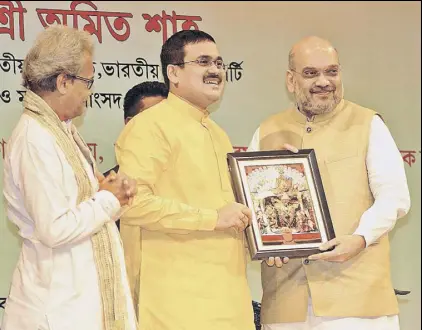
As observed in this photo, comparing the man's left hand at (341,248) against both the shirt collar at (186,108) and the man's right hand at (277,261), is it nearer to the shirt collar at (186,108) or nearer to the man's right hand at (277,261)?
the man's right hand at (277,261)

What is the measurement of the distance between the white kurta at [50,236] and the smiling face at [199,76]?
81 cm

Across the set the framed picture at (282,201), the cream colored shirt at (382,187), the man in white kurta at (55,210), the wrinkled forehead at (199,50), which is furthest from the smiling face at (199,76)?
the cream colored shirt at (382,187)

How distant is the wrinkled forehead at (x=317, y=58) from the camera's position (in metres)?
3.95

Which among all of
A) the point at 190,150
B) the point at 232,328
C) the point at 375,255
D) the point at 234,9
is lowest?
the point at 232,328

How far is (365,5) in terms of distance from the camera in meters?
5.63

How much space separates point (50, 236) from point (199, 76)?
1093 mm

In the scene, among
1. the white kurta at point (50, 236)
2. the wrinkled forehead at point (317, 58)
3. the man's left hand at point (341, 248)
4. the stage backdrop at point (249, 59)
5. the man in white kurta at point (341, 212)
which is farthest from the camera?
the stage backdrop at point (249, 59)

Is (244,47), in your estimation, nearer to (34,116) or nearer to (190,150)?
(190,150)

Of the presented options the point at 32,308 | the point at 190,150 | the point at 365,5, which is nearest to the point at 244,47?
the point at 365,5

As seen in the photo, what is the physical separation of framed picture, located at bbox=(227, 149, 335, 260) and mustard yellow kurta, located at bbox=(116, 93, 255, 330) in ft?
0.29

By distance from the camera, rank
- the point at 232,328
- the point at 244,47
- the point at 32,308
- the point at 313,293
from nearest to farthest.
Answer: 1. the point at 32,308
2. the point at 232,328
3. the point at 313,293
4. the point at 244,47

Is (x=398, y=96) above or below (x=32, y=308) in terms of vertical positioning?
above

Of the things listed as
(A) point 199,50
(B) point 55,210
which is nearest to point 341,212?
(A) point 199,50

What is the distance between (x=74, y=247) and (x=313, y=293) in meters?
1.16
